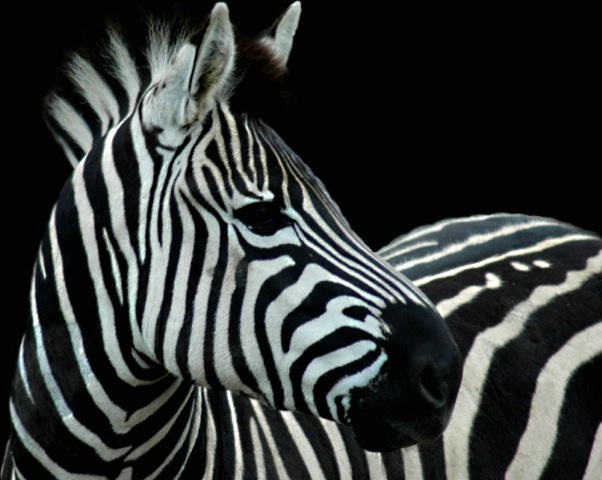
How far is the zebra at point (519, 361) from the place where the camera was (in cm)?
365

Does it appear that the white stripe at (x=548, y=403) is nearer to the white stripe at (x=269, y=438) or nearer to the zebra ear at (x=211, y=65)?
the white stripe at (x=269, y=438)

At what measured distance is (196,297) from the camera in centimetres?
260

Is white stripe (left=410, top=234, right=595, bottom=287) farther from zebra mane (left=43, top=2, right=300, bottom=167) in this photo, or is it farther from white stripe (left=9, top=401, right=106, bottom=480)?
white stripe (left=9, top=401, right=106, bottom=480)

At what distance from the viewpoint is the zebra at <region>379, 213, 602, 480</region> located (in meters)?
3.65

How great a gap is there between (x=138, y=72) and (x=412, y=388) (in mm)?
1481

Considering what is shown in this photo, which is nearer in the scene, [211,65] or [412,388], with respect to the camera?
[412,388]

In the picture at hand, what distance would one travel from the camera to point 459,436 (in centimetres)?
362

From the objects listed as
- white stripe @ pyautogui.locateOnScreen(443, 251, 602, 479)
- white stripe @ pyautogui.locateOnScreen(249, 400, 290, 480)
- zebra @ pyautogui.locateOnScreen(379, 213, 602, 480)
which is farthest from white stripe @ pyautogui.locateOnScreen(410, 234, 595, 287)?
white stripe @ pyautogui.locateOnScreen(249, 400, 290, 480)

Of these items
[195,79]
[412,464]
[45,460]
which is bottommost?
[412,464]

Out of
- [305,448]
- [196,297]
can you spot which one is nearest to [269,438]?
[305,448]

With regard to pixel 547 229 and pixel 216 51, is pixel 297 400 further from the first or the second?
pixel 547 229

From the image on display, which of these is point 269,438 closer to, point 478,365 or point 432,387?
point 432,387

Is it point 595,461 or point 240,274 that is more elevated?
point 240,274

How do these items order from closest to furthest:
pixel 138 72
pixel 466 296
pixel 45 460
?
pixel 45 460
pixel 138 72
pixel 466 296
